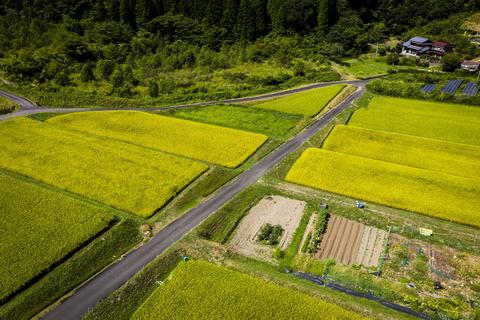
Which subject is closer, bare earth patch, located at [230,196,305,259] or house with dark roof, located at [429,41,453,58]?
bare earth patch, located at [230,196,305,259]

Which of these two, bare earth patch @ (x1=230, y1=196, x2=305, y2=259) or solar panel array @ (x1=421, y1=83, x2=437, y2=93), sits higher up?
solar panel array @ (x1=421, y1=83, x2=437, y2=93)

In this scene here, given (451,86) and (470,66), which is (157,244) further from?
(470,66)

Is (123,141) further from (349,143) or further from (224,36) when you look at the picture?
(224,36)

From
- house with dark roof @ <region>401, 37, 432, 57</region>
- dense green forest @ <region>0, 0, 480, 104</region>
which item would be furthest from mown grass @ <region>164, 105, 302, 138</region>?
house with dark roof @ <region>401, 37, 432, 57</region>

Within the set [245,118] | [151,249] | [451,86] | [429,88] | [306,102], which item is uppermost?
[451,86]

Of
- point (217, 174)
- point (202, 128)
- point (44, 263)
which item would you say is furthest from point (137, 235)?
point (202, 128)

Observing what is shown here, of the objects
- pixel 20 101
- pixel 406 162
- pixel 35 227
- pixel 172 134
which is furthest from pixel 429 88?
pixel 20 101

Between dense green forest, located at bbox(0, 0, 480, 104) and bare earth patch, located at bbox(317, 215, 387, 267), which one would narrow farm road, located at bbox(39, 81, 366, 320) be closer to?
bare earth patch, located at bbox(317, 215, 387, 267)
